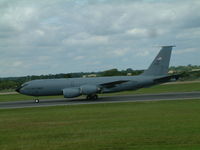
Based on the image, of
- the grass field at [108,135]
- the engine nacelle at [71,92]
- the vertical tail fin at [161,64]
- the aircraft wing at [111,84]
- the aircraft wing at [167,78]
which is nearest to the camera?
the grass field at [108,135]

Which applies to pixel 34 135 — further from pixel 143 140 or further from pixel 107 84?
pixel 107 84

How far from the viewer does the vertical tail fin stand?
41438mm

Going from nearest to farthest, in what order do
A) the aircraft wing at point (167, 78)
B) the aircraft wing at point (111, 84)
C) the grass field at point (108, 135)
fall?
the grass field at point (108, 135) → the aircraft wing at point (167, 78) → the aircraft wing at point (111, 84)

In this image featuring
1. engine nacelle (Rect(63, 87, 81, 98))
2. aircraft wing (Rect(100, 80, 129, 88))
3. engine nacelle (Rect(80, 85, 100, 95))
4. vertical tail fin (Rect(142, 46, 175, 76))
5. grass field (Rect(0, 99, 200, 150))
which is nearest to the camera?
grass field (Rect(0, 99, 200, 150))

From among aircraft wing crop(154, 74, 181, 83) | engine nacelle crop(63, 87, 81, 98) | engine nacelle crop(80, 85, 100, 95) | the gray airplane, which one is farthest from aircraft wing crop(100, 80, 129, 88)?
aircraft wing crop(154, 74, 181, 83)

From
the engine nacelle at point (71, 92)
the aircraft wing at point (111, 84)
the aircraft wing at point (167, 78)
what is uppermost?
the aircraft wing at point (167, 78)

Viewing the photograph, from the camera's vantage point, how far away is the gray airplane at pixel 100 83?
39125mm

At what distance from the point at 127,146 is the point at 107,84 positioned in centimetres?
2798

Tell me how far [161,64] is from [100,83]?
7402 mm

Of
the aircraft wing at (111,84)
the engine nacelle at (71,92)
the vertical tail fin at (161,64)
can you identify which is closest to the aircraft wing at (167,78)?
the vertical tail fin at (161,64)

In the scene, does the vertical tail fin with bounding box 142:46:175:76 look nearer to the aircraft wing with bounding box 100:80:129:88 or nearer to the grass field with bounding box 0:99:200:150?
the aircraft wing with bounding box 100:80:129:88

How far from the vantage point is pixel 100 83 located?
133ft

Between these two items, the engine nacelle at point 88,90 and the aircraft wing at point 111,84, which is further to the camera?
the aircraft wing at point 111,84

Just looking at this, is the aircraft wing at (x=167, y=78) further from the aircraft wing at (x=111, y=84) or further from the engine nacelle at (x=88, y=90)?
the engine nacelle at (x=88, y=90)
